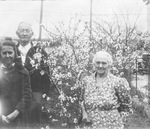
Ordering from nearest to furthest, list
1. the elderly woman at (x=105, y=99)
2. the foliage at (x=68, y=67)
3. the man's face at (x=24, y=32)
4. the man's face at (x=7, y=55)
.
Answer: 1. the elderly woman at (x=105, y=99)
2. the man's face at (x=7, y=55)
3. the man's face at (x=24, y=32)
4. the foliage at (x=68, y=67)

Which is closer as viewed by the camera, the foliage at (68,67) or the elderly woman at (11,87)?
the elderly woman at (11,87)

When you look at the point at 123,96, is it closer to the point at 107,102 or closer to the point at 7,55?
the point at 107,102

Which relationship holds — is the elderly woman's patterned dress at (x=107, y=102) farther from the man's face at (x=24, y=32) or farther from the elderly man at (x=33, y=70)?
the man's face at (x=24, y=32)

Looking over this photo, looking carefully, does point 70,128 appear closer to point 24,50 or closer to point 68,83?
point 68,83

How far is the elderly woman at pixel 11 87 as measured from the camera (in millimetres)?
4262

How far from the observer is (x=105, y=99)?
13.5 ft

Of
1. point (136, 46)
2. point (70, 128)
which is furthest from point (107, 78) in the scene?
point (136, 46)

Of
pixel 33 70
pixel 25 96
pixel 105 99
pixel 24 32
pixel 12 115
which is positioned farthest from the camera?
pixel 33 70

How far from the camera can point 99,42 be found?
24.2 ft

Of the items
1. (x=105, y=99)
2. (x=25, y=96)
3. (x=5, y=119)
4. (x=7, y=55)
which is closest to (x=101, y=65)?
(x=105, y=99)

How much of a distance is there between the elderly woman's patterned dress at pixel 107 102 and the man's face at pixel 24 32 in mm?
1408

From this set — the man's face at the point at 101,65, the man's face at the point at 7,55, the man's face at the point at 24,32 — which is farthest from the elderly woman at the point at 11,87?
the man's face at the point at 101,65

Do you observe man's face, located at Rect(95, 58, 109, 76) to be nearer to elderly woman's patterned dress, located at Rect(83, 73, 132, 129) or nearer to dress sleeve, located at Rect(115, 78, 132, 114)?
elderly woman's patterned dress, located at Rect(83, 73, 132, 129)

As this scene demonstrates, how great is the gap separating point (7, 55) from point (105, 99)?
51.4 inches
